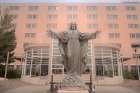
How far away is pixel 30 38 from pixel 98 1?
17.3 meters

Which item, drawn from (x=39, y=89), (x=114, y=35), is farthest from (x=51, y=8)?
(x=39, y=89)

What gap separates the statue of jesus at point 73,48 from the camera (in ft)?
38.0

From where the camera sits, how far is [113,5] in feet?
198

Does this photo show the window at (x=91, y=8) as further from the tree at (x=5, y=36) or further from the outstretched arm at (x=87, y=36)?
the outstretched arm at (x=87, y=36)

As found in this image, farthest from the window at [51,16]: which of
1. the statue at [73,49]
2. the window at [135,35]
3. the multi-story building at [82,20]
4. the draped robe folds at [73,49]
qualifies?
the draped robe folds at [73,49]

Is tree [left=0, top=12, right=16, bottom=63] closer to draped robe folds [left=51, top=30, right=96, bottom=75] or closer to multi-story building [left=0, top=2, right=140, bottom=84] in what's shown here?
multi-story building [left=0, top=2, right=140, bottom=84]

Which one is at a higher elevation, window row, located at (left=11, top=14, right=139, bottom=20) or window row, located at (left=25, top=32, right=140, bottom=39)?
window row, located at (left=11, top=14, right=139, bottom=20)

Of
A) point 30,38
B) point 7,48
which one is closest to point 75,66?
point 7,48

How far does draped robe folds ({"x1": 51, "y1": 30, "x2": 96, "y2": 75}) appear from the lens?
38.0 ft

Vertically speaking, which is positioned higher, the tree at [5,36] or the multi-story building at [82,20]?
the multi-story building at [82,20]

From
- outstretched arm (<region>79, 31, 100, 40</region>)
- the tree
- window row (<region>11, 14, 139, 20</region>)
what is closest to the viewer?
outstretched arm (<region>79, 31, 100, 40</region>)

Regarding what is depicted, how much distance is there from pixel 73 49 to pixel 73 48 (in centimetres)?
4

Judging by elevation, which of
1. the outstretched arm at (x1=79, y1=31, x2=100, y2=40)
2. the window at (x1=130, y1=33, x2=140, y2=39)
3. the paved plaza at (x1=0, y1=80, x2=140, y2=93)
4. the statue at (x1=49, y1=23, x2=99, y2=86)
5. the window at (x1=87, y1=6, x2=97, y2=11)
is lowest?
the paved plaza at (x1=0, y1=80, x2=140, y2=93)

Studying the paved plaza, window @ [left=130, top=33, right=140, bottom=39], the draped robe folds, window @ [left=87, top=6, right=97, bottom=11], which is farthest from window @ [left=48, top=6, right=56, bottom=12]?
the draped robe folds
